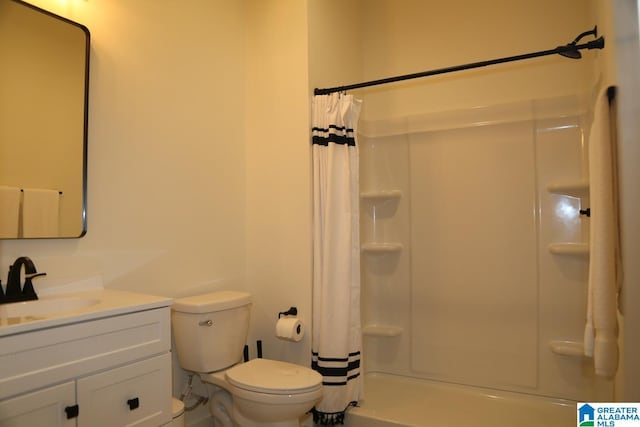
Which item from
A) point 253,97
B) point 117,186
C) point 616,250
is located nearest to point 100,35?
point 117,186

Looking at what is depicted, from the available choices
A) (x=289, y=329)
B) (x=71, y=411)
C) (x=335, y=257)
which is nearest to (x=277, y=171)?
(x=335, y=257)

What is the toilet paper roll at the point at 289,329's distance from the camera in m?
2.11

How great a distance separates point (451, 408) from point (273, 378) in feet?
3.84

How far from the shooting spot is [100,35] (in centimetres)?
174

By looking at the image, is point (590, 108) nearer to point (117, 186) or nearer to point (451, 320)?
point (451, 320)

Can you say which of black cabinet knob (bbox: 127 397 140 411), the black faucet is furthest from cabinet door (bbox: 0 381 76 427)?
the black faucet

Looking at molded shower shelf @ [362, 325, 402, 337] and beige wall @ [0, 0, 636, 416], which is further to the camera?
molded shower shelf @ [362, 325, 402, 337]

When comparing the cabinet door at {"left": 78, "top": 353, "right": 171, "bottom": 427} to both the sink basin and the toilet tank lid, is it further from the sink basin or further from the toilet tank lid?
the toilet tank lid

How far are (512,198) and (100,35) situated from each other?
2.47 metres

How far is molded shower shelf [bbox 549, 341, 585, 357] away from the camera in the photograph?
222 cm

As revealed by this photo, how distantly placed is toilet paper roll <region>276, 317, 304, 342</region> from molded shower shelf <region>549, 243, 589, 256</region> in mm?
1585

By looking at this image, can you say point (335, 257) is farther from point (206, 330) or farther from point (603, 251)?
point (603, 251)

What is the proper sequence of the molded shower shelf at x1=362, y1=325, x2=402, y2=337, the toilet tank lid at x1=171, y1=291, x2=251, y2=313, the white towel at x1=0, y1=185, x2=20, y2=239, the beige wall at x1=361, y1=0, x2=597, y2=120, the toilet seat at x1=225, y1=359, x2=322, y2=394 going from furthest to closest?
the molded shower shelf at x1=362, y1=325, x2=402, y2=337
the beige wall at x1=361, y1=0, x2=597, y2=120
the toilet tank lid at x1=171, y1=291, x2=251, y2=313
the toilet seat at x1=225, y1=359, x2=322, y2=394
the white towel at x1=0, y1=185, x2=20, y2=239

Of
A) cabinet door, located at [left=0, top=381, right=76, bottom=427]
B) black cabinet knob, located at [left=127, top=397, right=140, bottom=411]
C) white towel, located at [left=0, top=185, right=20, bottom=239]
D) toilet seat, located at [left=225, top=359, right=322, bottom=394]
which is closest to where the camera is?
cabinet door, located at [left=0, top=381, right=76, bottom=427]
